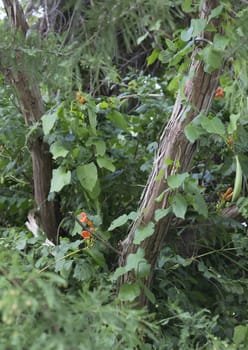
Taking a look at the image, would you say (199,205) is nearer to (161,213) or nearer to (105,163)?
(161,213)

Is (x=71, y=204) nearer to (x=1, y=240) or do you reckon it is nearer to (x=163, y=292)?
(x=1, y=240)

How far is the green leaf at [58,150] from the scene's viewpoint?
142 cm

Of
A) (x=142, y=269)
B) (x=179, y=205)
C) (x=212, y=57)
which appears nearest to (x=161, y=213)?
(x=179, y=205)

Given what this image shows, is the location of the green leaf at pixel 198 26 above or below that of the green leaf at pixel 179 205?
above

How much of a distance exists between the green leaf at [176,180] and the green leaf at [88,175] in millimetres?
291

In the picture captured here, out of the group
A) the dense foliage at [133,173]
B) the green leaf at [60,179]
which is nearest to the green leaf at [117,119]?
the dense foliage at [133,173]

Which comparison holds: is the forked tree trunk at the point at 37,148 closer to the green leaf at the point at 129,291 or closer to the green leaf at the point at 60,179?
the green leaf at the point at 60,179

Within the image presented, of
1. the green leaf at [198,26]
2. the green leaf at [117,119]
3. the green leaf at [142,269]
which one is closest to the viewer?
the green leaf at [198,26]

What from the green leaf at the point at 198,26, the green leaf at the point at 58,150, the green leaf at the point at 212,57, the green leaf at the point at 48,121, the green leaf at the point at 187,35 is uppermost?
the green leaf at the point at 198,26

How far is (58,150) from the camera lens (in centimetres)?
144

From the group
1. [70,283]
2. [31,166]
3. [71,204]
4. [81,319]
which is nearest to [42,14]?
[31,166]

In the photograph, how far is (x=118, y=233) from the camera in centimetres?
160

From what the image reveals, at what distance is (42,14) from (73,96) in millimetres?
810

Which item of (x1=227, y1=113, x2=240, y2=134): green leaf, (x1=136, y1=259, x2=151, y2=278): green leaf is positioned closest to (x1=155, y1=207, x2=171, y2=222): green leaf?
(x1=136, y1=259, x2=151, y2=278): green leaf
